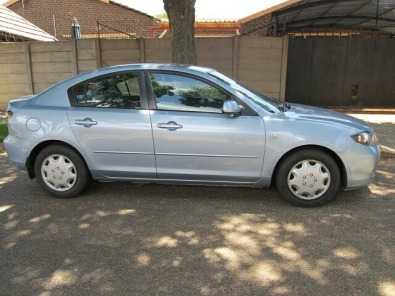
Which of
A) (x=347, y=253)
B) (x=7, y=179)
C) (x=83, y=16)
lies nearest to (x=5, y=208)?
(x=7, y=179)

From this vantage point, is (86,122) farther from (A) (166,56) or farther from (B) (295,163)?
(A) (166,56)

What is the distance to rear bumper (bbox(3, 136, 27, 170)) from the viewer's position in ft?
16.1

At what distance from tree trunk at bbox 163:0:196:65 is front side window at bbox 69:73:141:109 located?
3214 mm

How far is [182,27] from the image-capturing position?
302 inches

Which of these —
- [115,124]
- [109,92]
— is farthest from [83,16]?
[115,124]

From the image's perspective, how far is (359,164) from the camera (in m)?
4.47

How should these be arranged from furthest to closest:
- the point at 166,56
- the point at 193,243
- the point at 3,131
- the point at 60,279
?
the point at 166,56, the point at 3,131, the point at 193,243, the point at 60,279

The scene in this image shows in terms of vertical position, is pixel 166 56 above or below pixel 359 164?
above

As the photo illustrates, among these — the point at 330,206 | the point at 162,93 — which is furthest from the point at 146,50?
the point at 330,206

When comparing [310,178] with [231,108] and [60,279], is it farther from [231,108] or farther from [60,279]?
[60,279]

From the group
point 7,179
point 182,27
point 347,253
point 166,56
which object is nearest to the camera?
point 347,253

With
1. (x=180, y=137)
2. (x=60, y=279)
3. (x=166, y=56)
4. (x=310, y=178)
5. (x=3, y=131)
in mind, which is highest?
(x=166, y=56)

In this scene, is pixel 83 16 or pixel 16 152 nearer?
pixel 16 152

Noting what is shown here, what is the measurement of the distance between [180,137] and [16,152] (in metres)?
2.07
